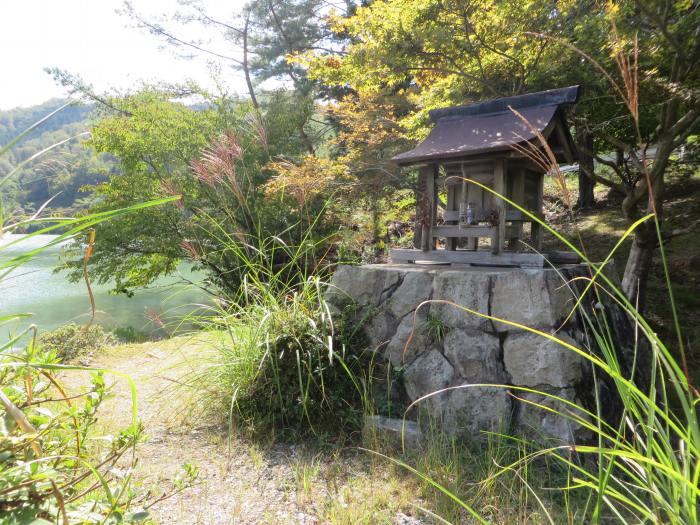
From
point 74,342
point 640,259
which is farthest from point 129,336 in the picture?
point 640,259

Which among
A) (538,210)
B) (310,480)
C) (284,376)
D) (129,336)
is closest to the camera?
(310,480)

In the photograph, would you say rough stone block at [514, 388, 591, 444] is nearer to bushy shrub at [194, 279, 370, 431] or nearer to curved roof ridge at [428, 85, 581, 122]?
bushy shrub at [194, 279, 370, 431]

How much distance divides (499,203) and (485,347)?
3.23 feet

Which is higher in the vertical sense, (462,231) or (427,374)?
(462,231)

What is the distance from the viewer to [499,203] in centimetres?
289

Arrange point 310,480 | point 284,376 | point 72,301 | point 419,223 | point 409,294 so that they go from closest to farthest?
point 310,480 < point 284,376 < point 409,294 < point 419,223 < point 72,301

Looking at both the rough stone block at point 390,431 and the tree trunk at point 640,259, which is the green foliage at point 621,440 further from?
the tree trunk at point 640,259

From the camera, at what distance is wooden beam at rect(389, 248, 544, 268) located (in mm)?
2778

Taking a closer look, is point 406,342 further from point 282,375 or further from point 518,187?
point 518,187

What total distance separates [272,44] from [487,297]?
11.5 meters

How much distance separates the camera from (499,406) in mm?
2480

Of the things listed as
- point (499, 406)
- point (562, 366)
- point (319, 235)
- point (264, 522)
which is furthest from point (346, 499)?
point (319, 235)

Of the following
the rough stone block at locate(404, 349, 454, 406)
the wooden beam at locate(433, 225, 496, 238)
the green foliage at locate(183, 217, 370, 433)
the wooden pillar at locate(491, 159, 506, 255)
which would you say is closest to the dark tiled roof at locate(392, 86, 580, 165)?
the wooden pillar at locate(491, 159, 506, 255)

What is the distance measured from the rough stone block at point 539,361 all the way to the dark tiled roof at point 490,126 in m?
1.21
